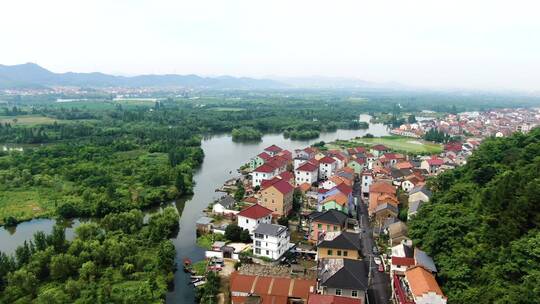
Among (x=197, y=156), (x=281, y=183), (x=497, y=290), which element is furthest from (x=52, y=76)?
(x=497, y=290)

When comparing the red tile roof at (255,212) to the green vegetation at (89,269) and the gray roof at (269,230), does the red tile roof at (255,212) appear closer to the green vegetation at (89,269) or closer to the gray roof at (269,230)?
the gray roof at (269,230)

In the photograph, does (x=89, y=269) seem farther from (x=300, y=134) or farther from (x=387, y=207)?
(x=300, y=134)

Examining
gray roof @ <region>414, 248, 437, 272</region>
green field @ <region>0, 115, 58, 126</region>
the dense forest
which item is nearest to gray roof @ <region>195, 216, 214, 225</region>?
the dense forest

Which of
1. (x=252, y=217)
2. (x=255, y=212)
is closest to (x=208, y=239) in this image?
(x=252, y=217)

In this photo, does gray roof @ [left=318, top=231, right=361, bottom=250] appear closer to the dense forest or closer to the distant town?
the distant town

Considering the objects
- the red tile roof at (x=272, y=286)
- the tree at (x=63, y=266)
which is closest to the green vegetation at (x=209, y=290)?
the red tile roof at (x=272, y=286)

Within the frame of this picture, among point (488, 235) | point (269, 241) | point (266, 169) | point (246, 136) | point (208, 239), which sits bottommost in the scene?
point (208, 239)

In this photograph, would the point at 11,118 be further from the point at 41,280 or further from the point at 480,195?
the point at 480,195
